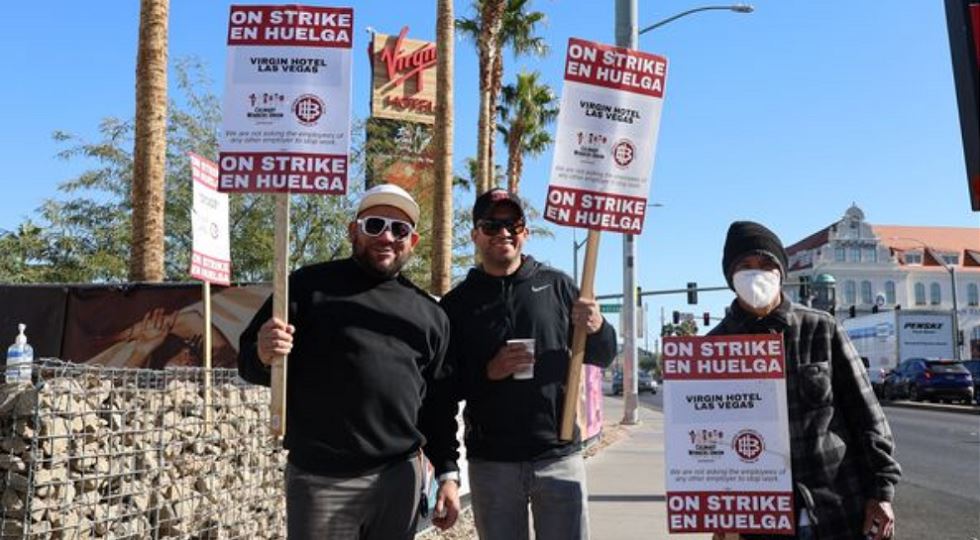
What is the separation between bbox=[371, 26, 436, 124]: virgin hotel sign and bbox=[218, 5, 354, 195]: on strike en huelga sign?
88.1 ft

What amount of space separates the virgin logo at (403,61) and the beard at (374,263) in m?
28.9

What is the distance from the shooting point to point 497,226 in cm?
384

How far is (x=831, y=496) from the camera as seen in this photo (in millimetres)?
3232

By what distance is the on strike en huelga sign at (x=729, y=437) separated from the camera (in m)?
3.19

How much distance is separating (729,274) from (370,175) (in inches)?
632

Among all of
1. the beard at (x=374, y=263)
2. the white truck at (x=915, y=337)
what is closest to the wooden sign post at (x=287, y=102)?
the beard at (x=374, y=263)

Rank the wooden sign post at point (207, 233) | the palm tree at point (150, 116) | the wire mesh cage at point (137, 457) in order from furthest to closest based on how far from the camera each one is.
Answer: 1. the palm tree at point (150, 116)
2. the wooden sign post at point (207, 233)
3. the wire mesh cage at point (137, 457)

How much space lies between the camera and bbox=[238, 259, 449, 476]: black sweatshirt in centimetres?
334

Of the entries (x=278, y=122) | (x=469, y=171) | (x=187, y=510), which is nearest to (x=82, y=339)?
(x=187, y=510)

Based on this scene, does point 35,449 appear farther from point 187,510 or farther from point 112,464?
point 187,510

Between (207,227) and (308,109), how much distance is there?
11.1ft

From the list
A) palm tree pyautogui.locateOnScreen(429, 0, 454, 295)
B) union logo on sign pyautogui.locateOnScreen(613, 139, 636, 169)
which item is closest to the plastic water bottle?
union logo on sign pyautogui.locateOnScreen(613, 139, 636, 169)

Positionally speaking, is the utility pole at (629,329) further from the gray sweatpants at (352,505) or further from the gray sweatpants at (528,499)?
the gray sweatpants at (352,505)

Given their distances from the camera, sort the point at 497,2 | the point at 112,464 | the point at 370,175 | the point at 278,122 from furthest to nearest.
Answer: the point at 497,2, the point at 370,175, the point at 112,464, the point at 278,122
